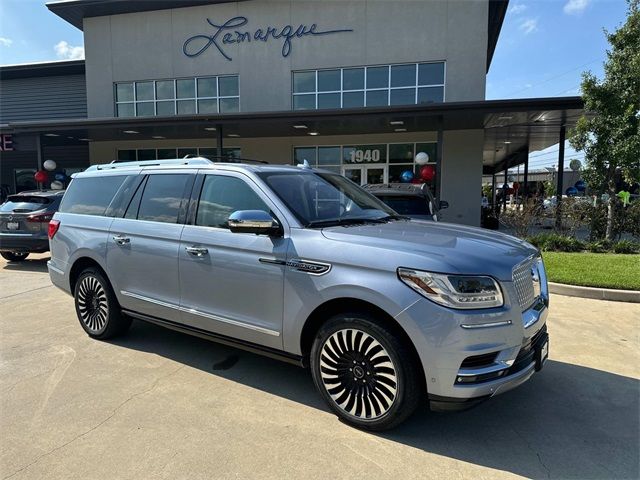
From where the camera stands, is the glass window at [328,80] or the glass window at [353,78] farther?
the glass window at [328,80]

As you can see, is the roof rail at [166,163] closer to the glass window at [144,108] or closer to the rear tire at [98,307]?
the rear tire at [98,307]

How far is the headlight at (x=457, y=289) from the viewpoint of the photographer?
285cm

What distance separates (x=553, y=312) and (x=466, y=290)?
13.3 feet

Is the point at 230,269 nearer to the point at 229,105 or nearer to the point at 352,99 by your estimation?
the point at 352,99

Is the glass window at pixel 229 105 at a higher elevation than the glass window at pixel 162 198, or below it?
higher

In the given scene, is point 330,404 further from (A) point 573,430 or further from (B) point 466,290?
(A) point 573,430

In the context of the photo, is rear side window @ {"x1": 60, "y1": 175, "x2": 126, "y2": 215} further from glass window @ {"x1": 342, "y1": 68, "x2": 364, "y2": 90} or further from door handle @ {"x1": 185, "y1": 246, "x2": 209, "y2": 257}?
glass window @ {"x1": 342, "y1": 68, "x2": 364, "y2": 90}

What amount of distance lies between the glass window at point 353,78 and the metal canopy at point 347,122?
184cm

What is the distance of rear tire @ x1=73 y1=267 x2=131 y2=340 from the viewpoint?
4.96 m

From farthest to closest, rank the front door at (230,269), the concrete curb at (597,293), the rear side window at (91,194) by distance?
the concrete curb at (597,293)
the rear side window at (91,194)
the front door at (230,269)

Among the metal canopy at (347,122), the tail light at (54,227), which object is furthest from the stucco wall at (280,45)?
the tail light at (54,227)

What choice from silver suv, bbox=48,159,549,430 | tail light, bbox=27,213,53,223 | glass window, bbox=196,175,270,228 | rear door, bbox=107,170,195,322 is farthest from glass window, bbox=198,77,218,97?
glass window, bbox=196,175,270,228

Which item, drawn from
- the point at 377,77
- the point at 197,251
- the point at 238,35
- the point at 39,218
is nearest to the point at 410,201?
the point at 197,251

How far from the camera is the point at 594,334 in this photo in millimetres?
5305
